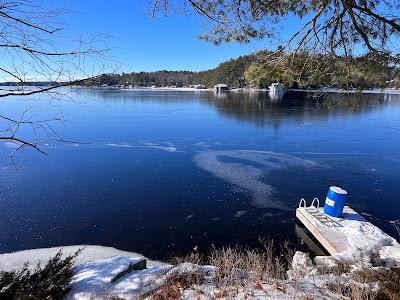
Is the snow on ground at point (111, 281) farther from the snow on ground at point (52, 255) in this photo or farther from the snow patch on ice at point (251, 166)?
the snow patch on ice at point (251, 166)

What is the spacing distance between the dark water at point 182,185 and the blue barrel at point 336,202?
1.02 meters

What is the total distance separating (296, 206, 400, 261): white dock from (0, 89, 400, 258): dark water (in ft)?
1.64

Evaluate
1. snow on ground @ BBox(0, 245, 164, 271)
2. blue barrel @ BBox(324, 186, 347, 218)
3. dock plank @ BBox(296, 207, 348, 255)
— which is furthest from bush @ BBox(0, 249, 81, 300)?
blue barrel @ BBox(324, 186, 347, 218)

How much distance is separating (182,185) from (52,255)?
5188 mm

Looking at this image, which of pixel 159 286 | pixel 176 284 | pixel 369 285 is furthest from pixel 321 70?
pixel 159 286

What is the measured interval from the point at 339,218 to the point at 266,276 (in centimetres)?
544

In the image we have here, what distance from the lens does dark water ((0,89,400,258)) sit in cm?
819

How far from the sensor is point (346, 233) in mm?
8227

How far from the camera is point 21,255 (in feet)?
23.8

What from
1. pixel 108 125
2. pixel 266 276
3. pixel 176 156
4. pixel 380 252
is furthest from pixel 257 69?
pixel 108 125

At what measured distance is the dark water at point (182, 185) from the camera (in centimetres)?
819

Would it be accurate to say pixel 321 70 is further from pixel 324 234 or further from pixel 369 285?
pixel 324 234

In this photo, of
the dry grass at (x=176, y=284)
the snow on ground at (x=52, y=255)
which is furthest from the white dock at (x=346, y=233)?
the snow on ground at (x=52, y=255)

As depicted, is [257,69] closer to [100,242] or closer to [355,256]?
[355,256]
